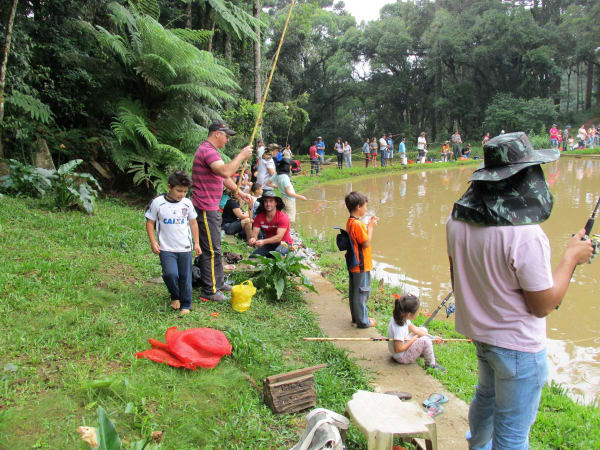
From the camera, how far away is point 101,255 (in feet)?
17.4

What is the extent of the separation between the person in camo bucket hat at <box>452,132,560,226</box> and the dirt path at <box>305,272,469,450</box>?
1583 millimetres

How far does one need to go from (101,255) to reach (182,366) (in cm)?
272

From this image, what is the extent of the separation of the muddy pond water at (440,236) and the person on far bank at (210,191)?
2724 millimetres

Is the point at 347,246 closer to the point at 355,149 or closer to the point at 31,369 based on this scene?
the point at 31,369

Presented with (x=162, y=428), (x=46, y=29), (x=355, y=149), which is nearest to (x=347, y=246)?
(x=162, y=428)

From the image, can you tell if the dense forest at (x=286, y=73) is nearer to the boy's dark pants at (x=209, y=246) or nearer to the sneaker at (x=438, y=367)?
the boy's dark pants at (x=209, y=246)

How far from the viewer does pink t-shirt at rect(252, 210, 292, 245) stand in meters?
5.61

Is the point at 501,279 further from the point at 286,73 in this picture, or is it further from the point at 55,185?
the point at 286,73

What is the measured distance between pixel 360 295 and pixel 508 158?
8.55 ft

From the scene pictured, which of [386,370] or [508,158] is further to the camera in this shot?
[386,370]

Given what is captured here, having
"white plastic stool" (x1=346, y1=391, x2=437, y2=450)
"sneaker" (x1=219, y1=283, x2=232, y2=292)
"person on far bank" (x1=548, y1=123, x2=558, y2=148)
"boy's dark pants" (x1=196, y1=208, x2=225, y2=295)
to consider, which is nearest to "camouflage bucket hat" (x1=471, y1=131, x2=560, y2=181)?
"white plastic stool" (x1=346, y1=391, x2=437, y2=450)

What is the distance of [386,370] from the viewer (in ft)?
12.4

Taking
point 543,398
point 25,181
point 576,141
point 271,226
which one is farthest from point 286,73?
point 543,398

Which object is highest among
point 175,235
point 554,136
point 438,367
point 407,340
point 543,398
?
point 554,136
